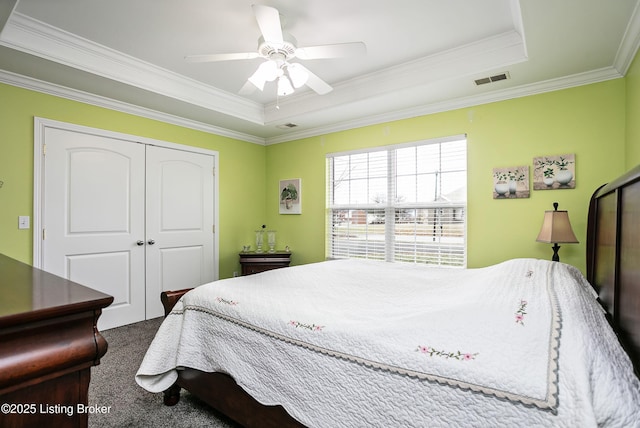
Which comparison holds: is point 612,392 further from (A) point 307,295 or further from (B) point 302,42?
(B) point 302,42

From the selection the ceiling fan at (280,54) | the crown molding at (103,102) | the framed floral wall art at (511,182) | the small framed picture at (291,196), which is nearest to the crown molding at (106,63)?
the crown molding at (103,102)

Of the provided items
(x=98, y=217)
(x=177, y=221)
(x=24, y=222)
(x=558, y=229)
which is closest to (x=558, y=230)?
(x=558, y=229)

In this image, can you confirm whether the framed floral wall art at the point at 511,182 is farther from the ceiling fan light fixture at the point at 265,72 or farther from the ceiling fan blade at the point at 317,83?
the ceiling fan light fixture at the point at 265,72

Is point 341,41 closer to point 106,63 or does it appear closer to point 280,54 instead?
point 280,54

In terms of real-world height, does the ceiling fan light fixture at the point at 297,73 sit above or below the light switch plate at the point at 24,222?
above

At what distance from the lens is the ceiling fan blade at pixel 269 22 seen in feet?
6.02

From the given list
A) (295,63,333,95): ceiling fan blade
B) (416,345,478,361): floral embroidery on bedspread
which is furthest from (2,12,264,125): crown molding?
(416,345,478,361): floral embroidery on bedspread

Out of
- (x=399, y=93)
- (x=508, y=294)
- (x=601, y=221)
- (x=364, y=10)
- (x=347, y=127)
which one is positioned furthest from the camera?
(x=347, y=127)

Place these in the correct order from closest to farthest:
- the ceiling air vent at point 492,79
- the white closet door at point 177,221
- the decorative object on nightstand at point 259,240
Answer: the ceiling air vent at point 492,79 → the white closet door at point 177,221 → the decorative object on nightstand at point 259,240

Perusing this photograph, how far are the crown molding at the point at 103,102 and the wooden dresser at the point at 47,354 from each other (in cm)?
311

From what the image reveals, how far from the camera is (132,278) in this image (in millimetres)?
3609

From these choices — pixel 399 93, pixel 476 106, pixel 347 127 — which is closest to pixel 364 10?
pixel 399 93

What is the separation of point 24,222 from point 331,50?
3.11 metres

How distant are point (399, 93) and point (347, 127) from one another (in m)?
1.12
